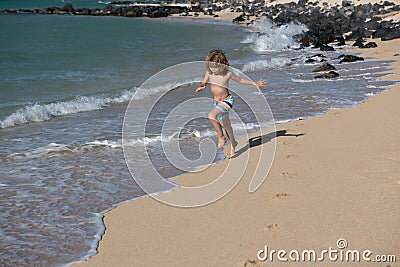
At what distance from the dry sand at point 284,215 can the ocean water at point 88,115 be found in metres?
0.39

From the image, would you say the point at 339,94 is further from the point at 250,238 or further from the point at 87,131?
the point at 250,238

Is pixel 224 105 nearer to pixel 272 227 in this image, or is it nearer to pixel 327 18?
pixel 272 227

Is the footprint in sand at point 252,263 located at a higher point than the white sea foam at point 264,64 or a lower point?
higher

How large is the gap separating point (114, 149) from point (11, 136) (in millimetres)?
2281

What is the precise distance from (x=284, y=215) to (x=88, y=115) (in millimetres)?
6281

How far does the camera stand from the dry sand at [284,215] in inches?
158

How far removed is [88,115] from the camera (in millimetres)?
10031

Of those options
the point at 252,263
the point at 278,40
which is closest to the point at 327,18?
the point at 278,40

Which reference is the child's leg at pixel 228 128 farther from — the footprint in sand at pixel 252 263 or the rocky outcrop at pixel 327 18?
the rocky outcrop at pixel 327 18

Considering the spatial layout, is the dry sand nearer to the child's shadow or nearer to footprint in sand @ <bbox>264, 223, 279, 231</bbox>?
footprint in sand @ <bbox>264, 223, 279, 231</bbox>

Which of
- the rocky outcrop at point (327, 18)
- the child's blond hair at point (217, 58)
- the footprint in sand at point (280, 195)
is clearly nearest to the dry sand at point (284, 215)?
the footprint in sand at point (280, 195)

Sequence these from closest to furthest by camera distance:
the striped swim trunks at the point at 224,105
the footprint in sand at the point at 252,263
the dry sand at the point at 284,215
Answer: the footprint in sand at the point at 252,263, the dry sand at the point at 284,215, the striped swim trunks at the point at 224,105

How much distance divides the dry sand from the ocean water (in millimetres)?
391

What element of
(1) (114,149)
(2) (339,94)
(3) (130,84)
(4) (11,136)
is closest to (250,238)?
(1) (114,149)
